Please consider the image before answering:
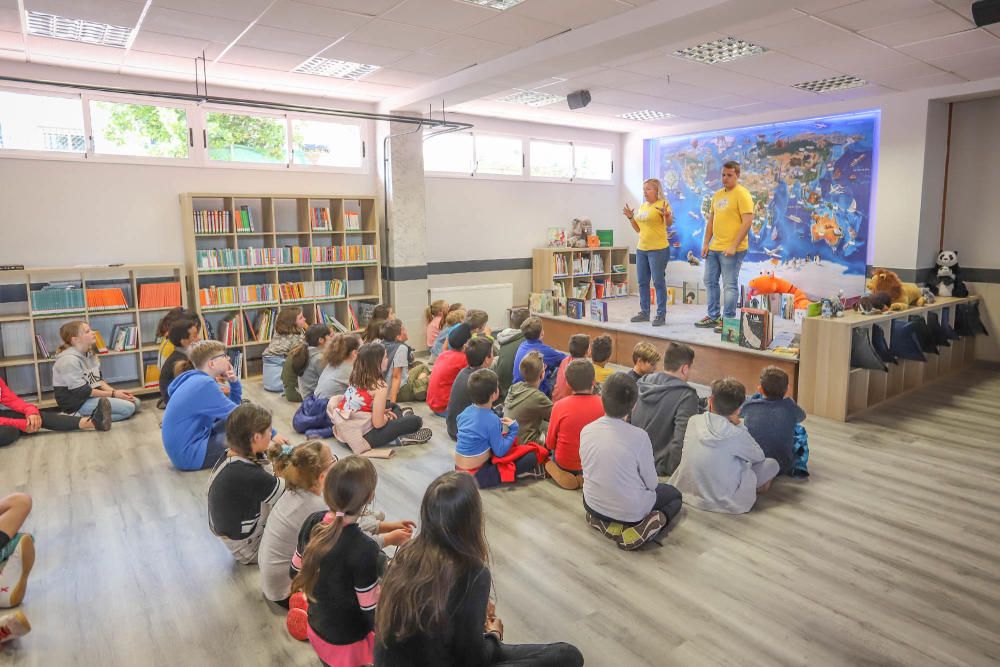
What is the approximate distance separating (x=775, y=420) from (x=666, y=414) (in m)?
0.68

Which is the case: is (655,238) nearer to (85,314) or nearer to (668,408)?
(668,408)

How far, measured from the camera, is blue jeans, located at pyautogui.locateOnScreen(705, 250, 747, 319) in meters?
7.04

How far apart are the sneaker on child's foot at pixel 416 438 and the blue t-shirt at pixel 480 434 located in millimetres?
977

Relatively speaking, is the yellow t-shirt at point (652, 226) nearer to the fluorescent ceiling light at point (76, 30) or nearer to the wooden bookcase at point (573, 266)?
the wooden bookcase at point (573, 266)

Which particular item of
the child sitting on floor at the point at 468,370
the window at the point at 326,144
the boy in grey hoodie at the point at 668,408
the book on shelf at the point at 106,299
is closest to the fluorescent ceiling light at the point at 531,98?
the window at the point at 326,144

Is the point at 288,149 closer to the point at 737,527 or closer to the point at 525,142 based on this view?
the point at 525,142

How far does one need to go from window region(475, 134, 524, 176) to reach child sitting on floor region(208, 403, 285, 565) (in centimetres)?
687

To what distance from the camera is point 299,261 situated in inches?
293

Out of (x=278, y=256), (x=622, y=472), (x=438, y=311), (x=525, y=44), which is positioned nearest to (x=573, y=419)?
(x=622, y=472)

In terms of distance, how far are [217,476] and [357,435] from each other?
5.77ft

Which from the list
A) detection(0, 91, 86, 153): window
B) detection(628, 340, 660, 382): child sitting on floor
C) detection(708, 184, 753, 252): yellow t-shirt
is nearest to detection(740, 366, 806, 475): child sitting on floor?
detection(628, 340, 660, 382): child sitting on floor

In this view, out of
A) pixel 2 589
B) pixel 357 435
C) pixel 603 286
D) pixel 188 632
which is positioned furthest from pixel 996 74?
pixel 2 589

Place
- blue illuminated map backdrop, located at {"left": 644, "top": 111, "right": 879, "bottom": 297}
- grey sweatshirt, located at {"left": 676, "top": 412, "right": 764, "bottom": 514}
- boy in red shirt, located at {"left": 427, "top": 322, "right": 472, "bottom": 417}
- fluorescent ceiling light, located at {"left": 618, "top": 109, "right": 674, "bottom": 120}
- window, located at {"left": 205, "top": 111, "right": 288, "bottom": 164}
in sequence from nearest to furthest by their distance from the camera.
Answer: grey sweatshirt, located at {"left": 676, "top": 412, "right": 764, "bottom": 514} → boy in red shirt, located at {"left": 427, "top": 322, "right": 472, "bottom": 417} → window, located at {"left": 205, "top": 111, "right": 288, "bottom": 164} → blue illuminated map backdrop, located at {"left": 644, "top": 111, "right": 879, "bottom": 297} → fluorescent ceiling light, located at {"left": 618, "top": 109, "right": 674, "bottom": 120}

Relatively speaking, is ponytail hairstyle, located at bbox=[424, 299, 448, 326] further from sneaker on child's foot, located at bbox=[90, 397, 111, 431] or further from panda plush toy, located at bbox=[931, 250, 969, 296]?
panda plush toy, located at bbox=[931, 250, 969, 296]
